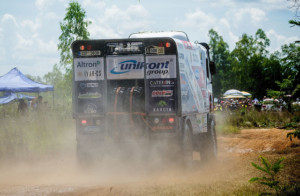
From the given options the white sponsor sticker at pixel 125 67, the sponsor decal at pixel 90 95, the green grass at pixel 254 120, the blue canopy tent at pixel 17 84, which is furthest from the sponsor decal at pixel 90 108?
the blue canopy tent at pixel 17 84

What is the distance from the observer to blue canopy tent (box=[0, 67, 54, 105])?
90.1 ft

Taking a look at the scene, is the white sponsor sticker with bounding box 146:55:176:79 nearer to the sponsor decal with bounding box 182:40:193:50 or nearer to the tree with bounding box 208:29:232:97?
the sponsor decal with bounding box 182:40:193:50

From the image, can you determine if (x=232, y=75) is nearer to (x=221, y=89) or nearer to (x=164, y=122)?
(x=221, y=89)

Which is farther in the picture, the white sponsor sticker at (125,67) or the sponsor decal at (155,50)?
the white sponsor sticker at (125,67)

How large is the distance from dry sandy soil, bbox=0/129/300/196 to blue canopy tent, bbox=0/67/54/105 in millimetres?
15406

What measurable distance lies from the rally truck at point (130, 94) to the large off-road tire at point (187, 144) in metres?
0.02

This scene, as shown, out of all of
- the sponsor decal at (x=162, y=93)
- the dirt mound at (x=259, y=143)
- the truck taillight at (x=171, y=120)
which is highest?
the sponsor decal at (x=162, y=93)

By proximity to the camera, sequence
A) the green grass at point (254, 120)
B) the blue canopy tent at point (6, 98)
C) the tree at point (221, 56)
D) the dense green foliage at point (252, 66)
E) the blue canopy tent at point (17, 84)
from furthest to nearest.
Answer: the tree at point (221, 56) < the blue canopy tent at point (6, 98) < the blue canopy tent at point (17, 84) < the green grass at point (254, 120) < the dense green foliage at point (252, 66)

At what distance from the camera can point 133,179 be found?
9391 millimetres

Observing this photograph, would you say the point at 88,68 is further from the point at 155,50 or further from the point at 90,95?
the point at 155,50

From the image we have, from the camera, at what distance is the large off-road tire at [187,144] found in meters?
9.58

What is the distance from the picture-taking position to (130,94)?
30.9 feet

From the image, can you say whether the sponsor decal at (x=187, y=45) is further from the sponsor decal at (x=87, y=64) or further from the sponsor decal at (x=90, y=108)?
the sponsor decal at (x=90, y=108)

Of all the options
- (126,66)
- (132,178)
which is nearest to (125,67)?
(126,66)
